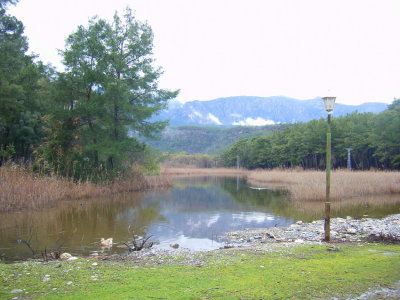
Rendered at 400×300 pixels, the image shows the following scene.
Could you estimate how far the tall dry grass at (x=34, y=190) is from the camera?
13625 mm

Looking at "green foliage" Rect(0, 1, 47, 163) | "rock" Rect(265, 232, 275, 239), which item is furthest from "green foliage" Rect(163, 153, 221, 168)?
"rock" Rect(265, 232, 275, 239)

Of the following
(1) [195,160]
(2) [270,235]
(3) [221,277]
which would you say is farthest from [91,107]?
(1) [195,160]

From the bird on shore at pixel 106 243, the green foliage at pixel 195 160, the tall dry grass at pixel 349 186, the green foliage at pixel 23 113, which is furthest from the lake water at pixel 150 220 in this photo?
the green foliage at pixel 195 160

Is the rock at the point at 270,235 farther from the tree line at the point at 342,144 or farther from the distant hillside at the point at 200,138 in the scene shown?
the distant hillside at the point at 200,138

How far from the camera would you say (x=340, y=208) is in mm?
15617

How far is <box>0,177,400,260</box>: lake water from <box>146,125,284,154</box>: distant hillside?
9555 cm

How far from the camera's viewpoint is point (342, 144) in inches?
1756

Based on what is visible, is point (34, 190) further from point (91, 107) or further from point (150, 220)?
point (91, 107)

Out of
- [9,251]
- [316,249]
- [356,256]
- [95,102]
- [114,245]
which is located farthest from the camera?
[95,102]

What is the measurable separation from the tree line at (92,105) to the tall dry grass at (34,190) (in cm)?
145

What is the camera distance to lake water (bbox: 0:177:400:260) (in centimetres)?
927

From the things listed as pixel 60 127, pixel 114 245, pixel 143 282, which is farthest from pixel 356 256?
pixel 60 127

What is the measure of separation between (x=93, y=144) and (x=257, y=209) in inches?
425

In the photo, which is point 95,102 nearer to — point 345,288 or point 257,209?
point 257,209
